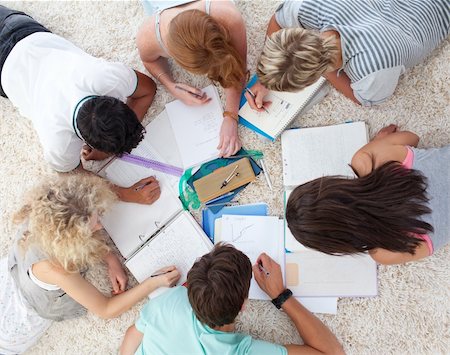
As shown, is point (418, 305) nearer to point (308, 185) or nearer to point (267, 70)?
point (308, 185)

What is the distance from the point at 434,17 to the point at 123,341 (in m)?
1.43

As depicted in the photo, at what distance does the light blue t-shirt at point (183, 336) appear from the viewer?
117 centimetres

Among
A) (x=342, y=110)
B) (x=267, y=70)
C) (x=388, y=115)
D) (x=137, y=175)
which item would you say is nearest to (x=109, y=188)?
(x=137, y=175)

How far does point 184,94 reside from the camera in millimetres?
1462

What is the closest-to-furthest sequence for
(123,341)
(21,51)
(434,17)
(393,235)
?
(393,235) → (434,17) → (21,51) → (123,341)

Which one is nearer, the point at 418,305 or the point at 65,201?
the point at 65,201

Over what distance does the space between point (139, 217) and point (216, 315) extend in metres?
0.53

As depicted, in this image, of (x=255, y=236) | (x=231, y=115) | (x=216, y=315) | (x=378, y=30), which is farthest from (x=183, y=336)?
(x=378, y=30)

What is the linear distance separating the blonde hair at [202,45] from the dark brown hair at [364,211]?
41 cm

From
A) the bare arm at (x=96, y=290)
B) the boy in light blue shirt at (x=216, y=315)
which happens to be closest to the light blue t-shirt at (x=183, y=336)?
the boy in light blue shirt at (x=216, y=315)

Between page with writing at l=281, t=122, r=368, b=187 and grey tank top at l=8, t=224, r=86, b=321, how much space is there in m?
0.85

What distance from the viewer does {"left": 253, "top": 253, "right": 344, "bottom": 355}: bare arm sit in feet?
4.32

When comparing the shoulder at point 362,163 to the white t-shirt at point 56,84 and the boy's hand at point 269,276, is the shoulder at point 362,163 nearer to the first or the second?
the boy's hand at point 269,276

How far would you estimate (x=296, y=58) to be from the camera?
1085 millimetres
